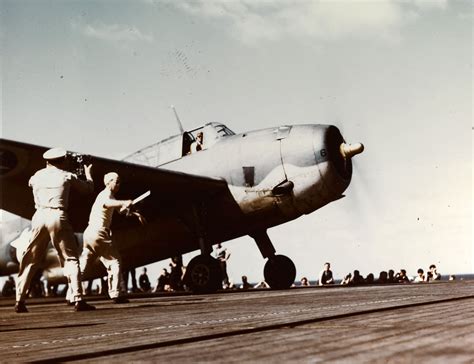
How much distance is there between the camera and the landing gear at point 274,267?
1455 centimetres

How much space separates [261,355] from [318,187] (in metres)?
10.2

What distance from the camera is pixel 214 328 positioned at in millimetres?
4059

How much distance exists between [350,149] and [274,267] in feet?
11.2

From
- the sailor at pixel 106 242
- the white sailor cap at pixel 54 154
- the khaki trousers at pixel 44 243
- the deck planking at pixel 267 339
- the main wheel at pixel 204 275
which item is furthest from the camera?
the main wheel at pixel 204 275

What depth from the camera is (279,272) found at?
14.6 metres

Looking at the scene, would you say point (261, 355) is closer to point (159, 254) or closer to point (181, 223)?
point (181, 223)

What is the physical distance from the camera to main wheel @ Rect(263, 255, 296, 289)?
47.7 ft

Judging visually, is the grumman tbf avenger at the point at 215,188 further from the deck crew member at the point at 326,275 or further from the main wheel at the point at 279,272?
the deck crew member at the point at 326,275

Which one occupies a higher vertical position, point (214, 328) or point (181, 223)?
point (181, 223)

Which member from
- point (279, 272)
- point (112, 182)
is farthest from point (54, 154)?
point (279, 272)

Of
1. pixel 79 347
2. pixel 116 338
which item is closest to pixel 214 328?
pixel 116 338

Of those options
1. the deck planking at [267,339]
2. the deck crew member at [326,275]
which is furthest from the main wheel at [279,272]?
the deck planking at [267,339]

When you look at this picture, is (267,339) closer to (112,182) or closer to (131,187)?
(112,182)

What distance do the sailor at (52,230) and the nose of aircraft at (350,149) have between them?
657 cm
